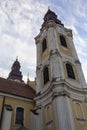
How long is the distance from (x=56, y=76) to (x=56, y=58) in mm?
2788

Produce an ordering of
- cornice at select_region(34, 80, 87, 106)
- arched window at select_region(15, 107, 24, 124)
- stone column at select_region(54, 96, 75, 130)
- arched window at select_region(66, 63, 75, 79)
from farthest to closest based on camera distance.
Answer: arched window at select_region(66, 63, 75, 79)
arched window at select_region(15, 107, 24, 124)
cornice at select_region(34, 80, 87, 106)
stone column at select_region(54, 96, 75, 130)

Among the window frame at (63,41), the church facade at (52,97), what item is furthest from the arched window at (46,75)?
the window frame at (63,41)

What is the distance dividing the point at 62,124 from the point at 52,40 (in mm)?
11961

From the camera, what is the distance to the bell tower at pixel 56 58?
20266 mm

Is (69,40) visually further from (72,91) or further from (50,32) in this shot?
(72,91)

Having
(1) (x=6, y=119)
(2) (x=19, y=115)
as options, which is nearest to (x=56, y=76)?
(2) (x=19, y=115)

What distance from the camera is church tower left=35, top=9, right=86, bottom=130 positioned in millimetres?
16516

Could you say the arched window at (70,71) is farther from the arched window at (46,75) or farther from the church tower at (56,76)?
the arched window at (46,75)

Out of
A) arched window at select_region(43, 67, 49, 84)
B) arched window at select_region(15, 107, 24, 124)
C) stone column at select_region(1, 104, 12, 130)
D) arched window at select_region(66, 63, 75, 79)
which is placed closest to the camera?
stone column at select_region(1, 104, 12, 130)

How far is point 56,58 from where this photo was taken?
2138cm

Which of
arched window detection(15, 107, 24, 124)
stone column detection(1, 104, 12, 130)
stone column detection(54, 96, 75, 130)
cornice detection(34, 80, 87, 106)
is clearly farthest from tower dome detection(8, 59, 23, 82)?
stone column detection(54, 96, 75, 130)

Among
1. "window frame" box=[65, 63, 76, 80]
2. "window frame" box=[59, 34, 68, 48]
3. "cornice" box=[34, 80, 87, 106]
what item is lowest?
"cornice" box=[34, 80, 87, 106]

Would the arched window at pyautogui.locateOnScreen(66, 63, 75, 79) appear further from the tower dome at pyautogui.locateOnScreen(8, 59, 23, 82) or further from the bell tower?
the tower dome at pyautogui.locateOnScreen(8, 59, 23, 82)

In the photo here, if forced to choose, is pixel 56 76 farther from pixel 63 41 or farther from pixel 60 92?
pixel 63 41
